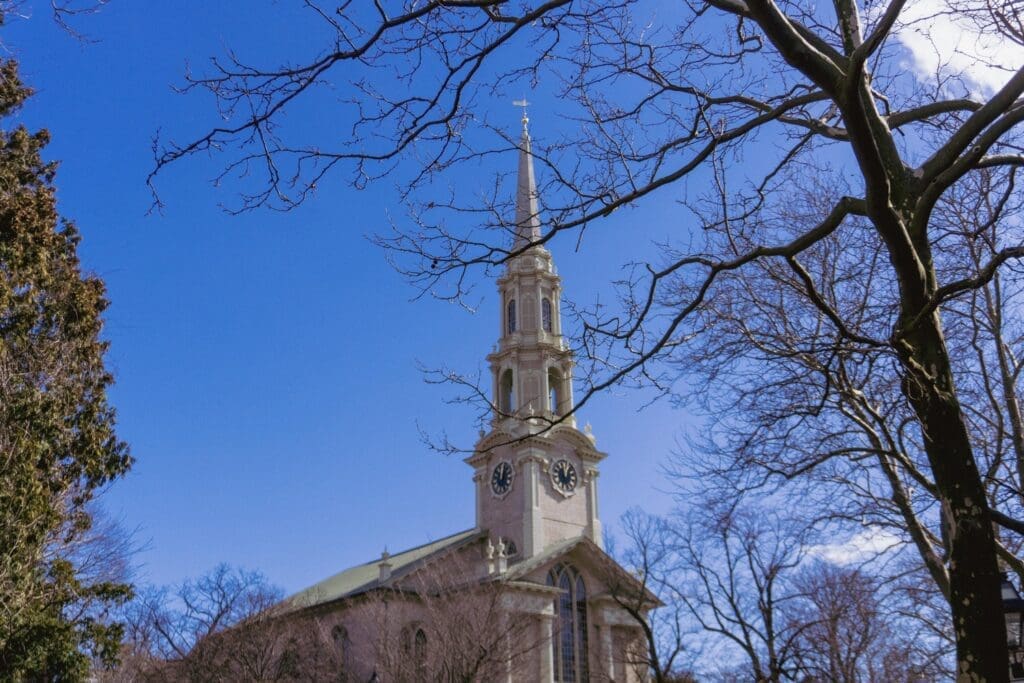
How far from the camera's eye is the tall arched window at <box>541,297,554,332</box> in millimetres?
52241

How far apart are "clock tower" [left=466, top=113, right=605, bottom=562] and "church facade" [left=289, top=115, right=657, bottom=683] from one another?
0.07 meters

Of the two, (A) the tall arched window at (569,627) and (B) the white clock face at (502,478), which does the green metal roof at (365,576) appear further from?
(A) the tall arched window at (569,627)

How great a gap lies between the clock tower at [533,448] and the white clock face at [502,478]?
5 cm

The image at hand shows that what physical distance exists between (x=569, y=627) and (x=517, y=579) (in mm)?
4293

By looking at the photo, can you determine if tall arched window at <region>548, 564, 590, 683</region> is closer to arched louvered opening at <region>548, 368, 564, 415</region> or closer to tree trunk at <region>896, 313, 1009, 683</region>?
arched louvered opening at <region>548, 368, 564, 415</region>

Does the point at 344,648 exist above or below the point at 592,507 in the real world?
below

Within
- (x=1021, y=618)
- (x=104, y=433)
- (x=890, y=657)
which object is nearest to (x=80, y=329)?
(x=104, y=433)

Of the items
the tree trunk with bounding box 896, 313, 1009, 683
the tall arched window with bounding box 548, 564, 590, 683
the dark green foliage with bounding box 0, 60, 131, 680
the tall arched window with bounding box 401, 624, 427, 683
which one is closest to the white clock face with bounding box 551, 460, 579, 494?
the tall arched window with bounding box 548, 564, 590, 683

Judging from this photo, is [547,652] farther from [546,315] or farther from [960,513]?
[960,513]

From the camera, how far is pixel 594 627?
1729 inches

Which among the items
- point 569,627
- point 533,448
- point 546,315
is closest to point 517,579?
point 569,627

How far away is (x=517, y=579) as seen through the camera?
41.1 meters

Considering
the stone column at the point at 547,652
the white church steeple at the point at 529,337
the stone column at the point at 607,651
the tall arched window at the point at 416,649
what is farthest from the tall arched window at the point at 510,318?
the tall arched window at the point at 416,649

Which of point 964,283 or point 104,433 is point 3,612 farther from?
point 964,283
